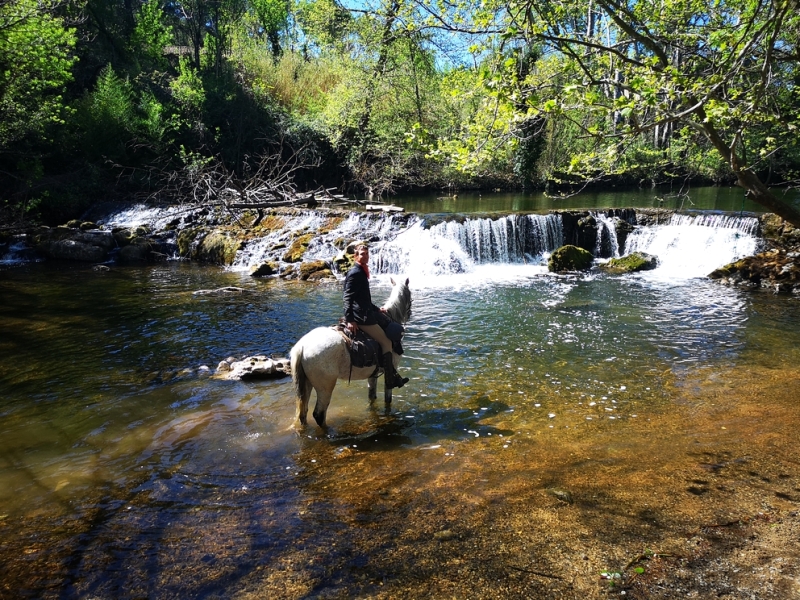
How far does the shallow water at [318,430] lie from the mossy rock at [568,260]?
3785 mm

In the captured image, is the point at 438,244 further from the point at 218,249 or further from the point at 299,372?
the point at 299,372

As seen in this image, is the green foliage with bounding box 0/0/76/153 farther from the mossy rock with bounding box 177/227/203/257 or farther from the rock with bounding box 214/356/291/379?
the rock with bounding box 214/356/291/379

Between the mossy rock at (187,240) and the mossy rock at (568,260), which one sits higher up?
the mossy rock at (187,240)

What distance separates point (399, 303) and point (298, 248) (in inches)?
490

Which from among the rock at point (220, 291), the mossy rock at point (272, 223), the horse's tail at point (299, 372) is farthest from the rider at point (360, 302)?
the mossy rock at point (272, 223)

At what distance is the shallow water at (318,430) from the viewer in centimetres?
375

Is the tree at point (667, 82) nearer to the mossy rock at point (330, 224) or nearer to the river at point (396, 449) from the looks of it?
the river at point (396, 449)

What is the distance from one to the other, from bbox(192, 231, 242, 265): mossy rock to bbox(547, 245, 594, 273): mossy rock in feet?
39.3

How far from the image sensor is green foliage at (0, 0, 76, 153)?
47.5 feet

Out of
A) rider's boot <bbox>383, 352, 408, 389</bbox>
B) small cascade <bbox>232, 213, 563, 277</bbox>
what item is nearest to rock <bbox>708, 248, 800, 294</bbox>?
small cascade <bbox>232, 213, 563, 277</bbox>

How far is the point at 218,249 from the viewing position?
19.7 meters

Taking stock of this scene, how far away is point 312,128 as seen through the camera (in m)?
32.2

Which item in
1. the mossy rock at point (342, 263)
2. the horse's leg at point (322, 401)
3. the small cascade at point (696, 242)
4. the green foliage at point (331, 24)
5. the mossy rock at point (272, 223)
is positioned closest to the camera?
the horse's leg at point (322, 401)

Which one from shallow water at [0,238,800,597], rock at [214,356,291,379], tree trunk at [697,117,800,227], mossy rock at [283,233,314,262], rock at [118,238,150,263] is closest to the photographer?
shallow water at [0,238,800,597]
